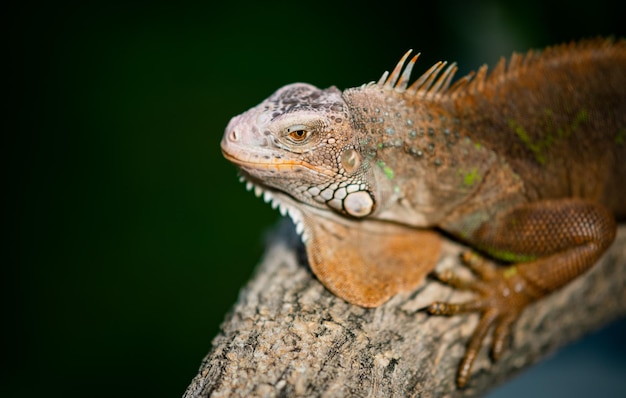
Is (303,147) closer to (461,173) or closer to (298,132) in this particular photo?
(298,132)

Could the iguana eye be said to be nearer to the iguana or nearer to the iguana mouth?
the iguana

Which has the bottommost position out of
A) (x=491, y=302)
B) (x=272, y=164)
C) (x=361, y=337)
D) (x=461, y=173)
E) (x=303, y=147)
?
(x=361, y=337)

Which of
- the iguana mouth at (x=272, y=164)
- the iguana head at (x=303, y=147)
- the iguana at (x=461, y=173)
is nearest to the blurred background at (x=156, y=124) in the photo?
the iguana at (x=461, y=173)

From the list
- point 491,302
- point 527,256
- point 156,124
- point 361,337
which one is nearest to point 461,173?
point 527,256

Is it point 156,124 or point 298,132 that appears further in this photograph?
point 156,124

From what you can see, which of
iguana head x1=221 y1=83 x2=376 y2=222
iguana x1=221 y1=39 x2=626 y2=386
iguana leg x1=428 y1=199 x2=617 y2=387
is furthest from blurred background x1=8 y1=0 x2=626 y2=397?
iguana head x1=221 y1=83 x2=376 y2=222

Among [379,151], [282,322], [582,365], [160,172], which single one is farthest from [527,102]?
[160,172]

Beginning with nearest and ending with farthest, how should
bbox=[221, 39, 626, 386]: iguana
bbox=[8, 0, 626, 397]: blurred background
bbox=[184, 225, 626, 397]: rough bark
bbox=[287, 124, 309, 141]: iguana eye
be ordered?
bbox=[184, 225, 626, 397]: rough bark, bbox=[287, 124, 309, 141]: iguana eye, bbox=[221, 39, 626, 386]: iguana, bbox=[8, 0, 626, 397]: blurred background

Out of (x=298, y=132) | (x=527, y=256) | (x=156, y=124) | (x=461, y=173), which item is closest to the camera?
(x=298, y=132)

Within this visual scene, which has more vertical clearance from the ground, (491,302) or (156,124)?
(491,302)
